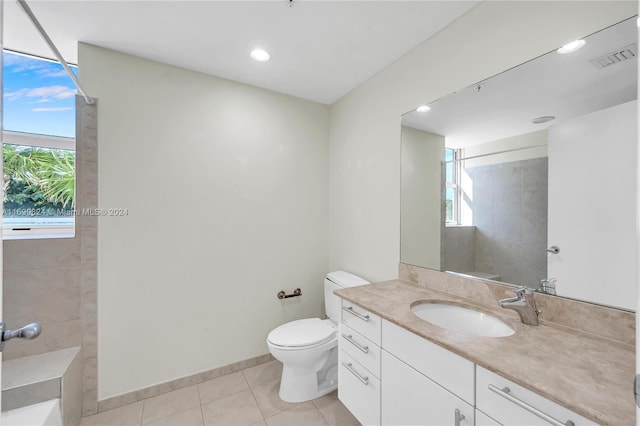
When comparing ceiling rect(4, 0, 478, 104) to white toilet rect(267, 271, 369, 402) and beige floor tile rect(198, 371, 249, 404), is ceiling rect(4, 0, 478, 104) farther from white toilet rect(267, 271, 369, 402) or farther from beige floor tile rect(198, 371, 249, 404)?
beige floor tile rect(198, 371, 249, 404)

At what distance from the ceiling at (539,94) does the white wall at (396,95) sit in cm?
5

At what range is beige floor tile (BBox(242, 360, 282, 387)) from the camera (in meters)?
2.12

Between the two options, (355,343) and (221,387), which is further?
(221,387)

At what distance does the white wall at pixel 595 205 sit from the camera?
1009 mm

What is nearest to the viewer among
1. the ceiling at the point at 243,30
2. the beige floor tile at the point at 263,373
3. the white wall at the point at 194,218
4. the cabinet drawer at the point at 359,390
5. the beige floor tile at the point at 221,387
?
the cabinet drawer at the point at 359,390

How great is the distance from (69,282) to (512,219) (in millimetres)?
2652

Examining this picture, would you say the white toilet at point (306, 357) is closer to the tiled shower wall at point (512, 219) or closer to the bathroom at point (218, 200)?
the bathroom at point (218, 200)

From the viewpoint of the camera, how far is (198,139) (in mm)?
2104

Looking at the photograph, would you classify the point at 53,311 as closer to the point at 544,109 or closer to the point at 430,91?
the point at 430,91

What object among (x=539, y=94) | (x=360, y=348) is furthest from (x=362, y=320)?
(x=539, y=94)

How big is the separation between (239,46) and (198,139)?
74 cm

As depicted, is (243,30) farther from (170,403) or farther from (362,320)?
(170,403)

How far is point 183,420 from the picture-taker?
172 cm

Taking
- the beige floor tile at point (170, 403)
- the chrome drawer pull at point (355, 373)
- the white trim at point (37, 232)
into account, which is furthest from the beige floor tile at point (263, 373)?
the white trim at point (37, 232)
